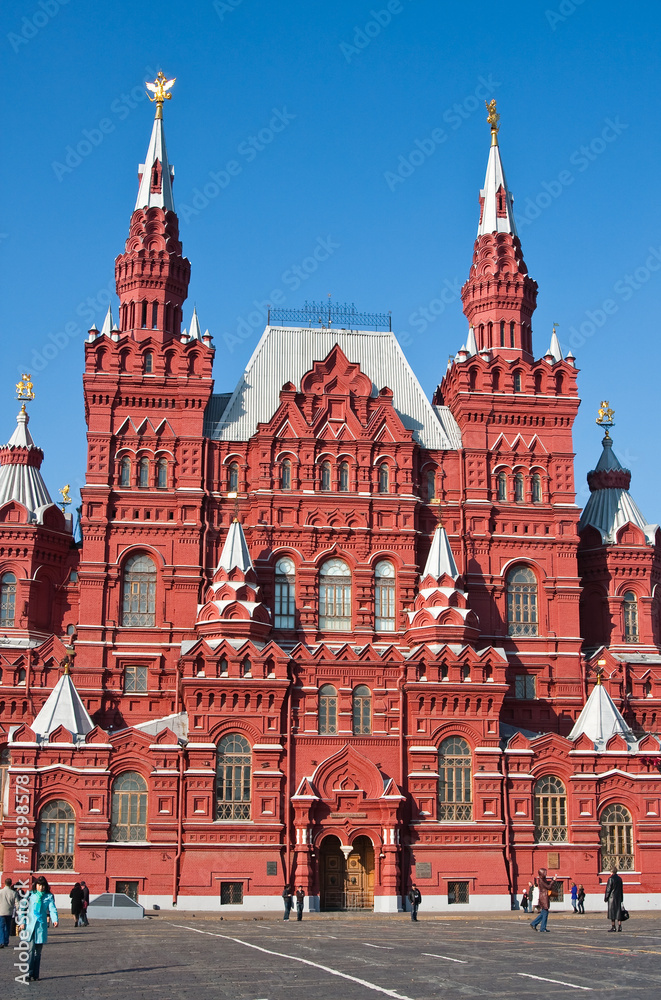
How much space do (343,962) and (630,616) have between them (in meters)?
42.2

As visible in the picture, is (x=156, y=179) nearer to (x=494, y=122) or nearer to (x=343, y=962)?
(x=494, y=122)

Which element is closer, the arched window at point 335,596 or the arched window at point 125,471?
the arched window at point 335,596

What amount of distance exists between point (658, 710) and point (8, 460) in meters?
36.9

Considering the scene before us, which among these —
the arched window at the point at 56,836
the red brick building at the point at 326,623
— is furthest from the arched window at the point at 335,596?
the arched window at the point at 56,836

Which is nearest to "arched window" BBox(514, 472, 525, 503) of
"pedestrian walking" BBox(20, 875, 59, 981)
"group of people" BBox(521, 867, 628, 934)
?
"group of people" BBox(521, 867, 628, 934)

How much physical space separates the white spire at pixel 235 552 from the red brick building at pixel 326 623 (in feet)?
0.37

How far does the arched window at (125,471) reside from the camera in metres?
63.3

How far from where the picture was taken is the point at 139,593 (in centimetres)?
6178

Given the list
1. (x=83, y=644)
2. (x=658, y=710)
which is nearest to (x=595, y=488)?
(x=658, y=710)

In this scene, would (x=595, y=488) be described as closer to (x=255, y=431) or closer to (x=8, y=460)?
(x=255, y=431)

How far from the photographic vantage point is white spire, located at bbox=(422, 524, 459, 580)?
→ 60219 mm

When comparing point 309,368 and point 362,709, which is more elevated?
point 309,368

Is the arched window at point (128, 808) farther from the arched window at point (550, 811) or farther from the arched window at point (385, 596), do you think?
the arched window at point (550, 811)

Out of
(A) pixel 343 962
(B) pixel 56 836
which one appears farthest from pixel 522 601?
(A) pixel 343 962
